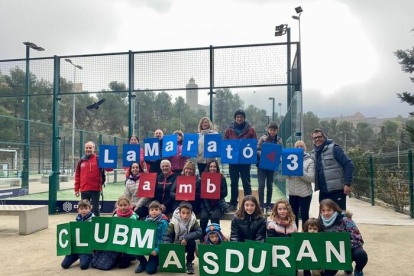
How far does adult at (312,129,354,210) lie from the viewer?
209 inches

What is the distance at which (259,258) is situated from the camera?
4.17 meters

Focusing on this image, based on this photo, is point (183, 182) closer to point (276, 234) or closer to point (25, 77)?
point (276, 234)

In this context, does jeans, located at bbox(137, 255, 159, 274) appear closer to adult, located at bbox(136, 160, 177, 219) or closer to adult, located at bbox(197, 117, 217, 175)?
adult, located at bbox(136, 160, 177, 219)

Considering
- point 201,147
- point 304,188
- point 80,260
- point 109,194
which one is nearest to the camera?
point 80,260

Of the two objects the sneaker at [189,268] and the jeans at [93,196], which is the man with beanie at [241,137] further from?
the jeans at [93,196]

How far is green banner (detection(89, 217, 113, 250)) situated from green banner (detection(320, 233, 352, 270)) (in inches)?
112

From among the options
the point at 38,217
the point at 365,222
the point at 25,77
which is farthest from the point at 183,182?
the point at 25,77

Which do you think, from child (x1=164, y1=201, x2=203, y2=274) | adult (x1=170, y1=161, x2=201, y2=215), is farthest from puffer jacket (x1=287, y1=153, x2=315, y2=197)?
child (x1=164, y1=201, x2=203, y2=274)

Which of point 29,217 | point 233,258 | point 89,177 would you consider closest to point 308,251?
point 233,258

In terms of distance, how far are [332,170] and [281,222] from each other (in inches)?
50.9

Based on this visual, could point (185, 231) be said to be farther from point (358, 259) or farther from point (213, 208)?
point (358, 259)

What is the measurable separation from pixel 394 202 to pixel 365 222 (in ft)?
9.44

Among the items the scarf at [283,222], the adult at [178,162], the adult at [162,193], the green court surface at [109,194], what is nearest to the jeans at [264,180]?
the adult at [178,162]

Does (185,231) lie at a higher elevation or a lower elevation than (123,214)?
lower
